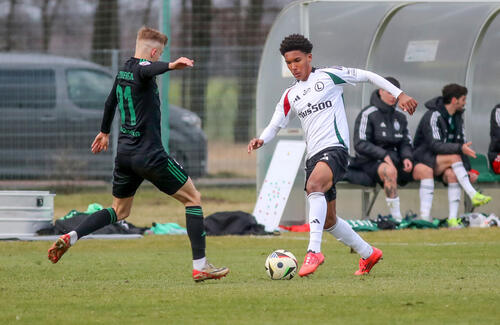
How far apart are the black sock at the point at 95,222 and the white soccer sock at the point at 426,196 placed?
20.8ft

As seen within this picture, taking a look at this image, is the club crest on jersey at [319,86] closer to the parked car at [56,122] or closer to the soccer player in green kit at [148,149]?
the soccer player in green kit at [148,149]

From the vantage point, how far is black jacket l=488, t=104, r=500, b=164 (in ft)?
46.8

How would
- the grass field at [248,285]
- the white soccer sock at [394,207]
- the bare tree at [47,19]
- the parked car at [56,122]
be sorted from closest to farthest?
the grass field at [248,285]
the white soccer sock at [394,207]
the parked car at [56,122]
the bare tree at [47,19]

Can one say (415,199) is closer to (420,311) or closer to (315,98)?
(315,98)

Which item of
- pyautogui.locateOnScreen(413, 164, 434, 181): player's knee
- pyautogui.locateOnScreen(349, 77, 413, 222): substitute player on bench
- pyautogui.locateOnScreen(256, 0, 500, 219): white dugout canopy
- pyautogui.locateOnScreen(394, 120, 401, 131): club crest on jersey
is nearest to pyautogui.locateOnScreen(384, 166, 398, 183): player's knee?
pyautogui.locateOnScreen(349, 77, 413, 222): substitute player on bench

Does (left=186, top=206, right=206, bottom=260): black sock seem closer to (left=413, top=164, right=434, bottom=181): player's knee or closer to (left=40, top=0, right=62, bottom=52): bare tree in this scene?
(left=413, top=164, right=434, bottom=181): player's knee

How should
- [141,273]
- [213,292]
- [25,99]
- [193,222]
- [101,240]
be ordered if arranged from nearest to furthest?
1. [213,292]
2. [193,222]
3. [141,273]
4. [101,240]
5. [25,99]

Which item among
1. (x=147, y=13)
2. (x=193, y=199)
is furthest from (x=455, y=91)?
(x=147, y=13)

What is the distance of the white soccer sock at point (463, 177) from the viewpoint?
13.9 m

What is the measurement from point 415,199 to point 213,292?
8092 mm

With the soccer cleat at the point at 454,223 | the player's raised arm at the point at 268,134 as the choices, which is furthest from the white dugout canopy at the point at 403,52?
the player's raised arm at the point at 268,134

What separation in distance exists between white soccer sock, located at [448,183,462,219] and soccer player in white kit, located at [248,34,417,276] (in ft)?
18.2

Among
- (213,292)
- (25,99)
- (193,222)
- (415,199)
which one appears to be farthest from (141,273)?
(25,99)

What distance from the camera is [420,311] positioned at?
655cm
